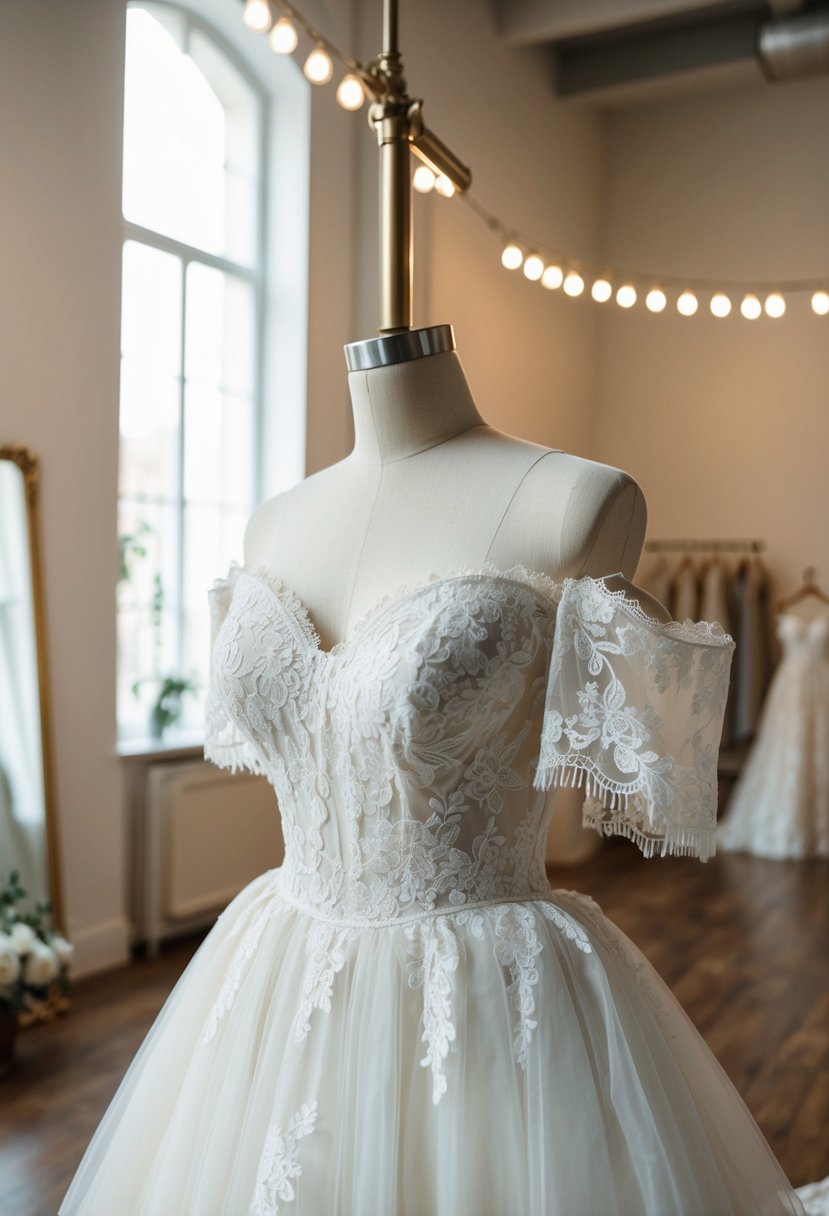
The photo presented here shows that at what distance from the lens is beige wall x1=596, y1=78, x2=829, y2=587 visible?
6133 millimetres

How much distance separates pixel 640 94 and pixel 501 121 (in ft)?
4.28

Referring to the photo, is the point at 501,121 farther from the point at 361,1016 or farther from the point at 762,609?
the point at 361,1016

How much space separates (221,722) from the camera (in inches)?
64.8

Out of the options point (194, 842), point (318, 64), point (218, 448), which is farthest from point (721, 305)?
point (194, 842)

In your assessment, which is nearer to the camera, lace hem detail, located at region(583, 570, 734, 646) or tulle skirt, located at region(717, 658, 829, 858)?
lace hem detail, located at region(583, 570, 734, 646)

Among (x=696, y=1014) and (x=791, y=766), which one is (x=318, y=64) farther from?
(x=791, y=766)

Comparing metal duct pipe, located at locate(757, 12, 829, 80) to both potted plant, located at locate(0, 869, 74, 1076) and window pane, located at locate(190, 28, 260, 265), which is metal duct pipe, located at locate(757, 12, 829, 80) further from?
Answer: potted plant, located at locate(0, 869, 74, 1076)

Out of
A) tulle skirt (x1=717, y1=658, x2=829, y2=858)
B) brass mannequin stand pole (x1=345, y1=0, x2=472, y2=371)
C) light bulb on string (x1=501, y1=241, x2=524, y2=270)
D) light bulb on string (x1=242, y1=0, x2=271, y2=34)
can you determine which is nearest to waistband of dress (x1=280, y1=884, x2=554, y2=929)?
brass mannequin stand pole (x1=345, y1=0, x2=472, y2=371)

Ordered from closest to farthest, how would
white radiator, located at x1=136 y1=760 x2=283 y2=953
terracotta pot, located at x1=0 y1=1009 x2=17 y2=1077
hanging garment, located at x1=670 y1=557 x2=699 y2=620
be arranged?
terracotta pot, located at x1=0 y1=1009 x2=17 y2=1077, white radiator, located at x1=136 y1=760 x2=283 y2=953, hanging garment, located at x1=670 y1=557 x2=699 y2=620

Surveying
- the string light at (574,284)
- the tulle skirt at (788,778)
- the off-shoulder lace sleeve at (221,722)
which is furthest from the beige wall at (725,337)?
the off-shoulder lace sleeve at (221,722)

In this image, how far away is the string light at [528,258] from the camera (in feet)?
8.94

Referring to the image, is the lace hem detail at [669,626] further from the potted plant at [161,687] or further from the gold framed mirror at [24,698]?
the potted plant at [161,687]

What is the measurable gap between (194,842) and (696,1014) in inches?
70.4

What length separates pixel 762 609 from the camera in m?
6.23
